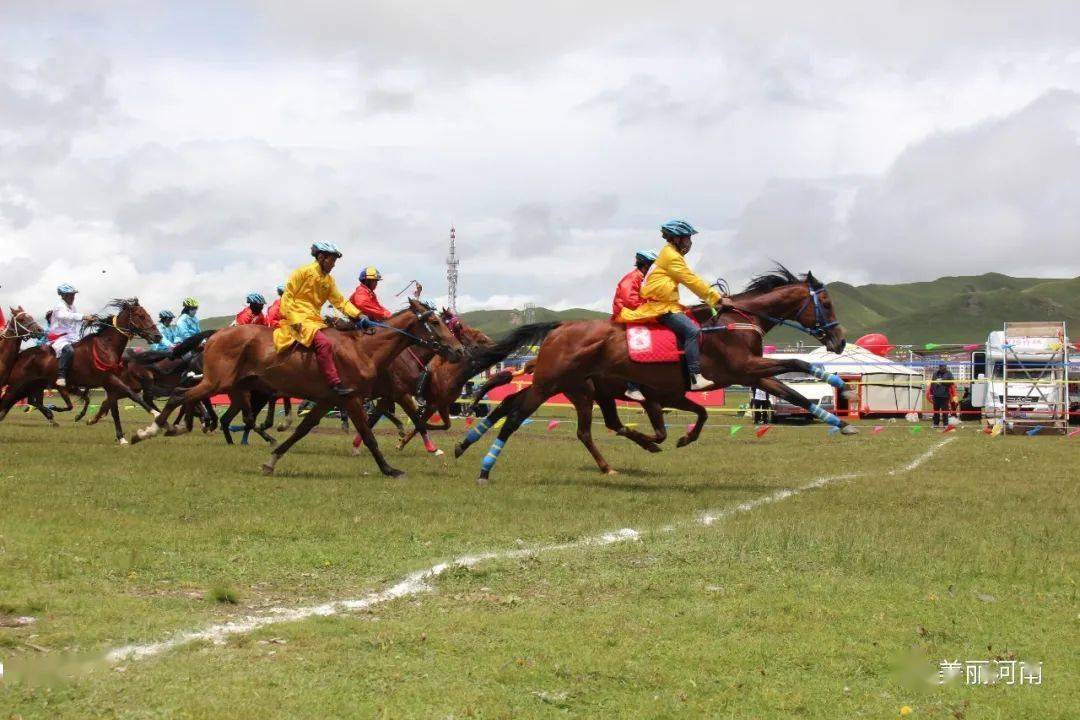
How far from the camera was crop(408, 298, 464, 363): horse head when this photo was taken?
16391 mm

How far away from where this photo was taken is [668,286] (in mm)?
14883

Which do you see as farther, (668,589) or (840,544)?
(840,544)

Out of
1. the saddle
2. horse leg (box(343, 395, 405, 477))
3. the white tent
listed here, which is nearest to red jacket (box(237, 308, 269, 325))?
horse leg (box(343, 395, 405, 477))

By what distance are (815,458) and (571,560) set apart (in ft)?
39.6

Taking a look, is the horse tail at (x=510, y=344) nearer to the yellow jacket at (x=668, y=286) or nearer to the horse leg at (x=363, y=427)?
the yellow jacket at (x=668, y=286)

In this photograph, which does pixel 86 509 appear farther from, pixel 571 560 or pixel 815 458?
pixel 815 458

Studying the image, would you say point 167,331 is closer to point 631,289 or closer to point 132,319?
point 132,319

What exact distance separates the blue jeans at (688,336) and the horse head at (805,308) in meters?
1.27

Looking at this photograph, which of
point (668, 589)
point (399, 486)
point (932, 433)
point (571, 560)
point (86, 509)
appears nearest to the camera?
point (668, 589)

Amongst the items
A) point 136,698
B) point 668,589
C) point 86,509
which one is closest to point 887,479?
point 668,589

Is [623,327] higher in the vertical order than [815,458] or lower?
higher

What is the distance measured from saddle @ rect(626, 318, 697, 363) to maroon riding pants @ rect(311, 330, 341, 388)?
4.03 meters

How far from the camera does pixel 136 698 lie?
203 inches

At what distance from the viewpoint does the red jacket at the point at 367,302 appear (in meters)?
18.7
